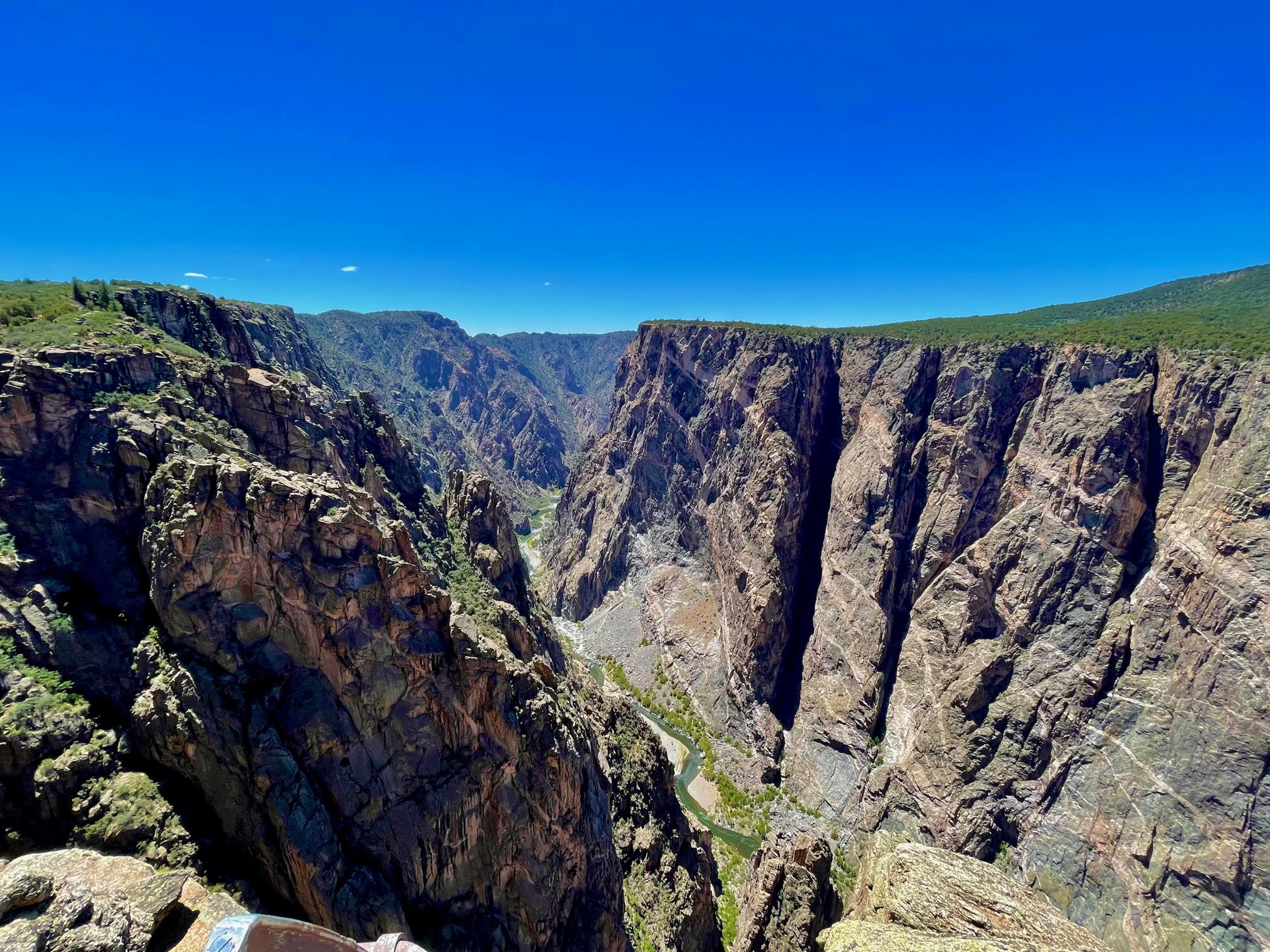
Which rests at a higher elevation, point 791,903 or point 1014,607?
point 1014,607

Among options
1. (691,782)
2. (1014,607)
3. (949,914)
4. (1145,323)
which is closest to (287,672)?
(949,914)

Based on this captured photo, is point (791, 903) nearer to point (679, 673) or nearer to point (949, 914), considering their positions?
point (949, 914)

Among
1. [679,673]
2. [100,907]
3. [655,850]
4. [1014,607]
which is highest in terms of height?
[100,907]

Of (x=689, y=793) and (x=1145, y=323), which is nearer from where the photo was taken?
(x=1145, y=323)

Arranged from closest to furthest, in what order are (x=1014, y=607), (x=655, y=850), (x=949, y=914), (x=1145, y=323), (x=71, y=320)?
1. (x=949, y=914)
2. (x=71, y=320)
3. (x=655, y=850)
4. (x=1014, y=607)
5. (x=1145, y=323)

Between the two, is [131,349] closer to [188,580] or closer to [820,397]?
[188,580]

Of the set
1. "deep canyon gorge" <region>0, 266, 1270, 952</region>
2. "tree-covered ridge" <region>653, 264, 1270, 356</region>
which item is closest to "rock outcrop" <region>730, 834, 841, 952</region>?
"deep canyon gorge" <region>0, 266, 1270, 952</region>

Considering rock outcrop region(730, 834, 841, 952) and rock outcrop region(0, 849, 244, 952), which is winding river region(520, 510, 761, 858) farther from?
rock outcrop region(0, 849, 244, 952)
